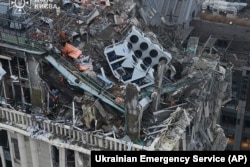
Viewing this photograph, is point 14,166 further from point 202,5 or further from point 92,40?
point 202,5

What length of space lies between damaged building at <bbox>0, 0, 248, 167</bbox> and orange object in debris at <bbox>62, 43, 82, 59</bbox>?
58 millimetres

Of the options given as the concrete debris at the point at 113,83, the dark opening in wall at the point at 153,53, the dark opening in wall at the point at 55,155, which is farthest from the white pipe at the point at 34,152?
the dark opening in wall at the point at 153,53

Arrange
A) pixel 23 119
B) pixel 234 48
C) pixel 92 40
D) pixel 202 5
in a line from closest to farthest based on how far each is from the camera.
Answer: pixel 23 119 → pixel 92 40 → pixel 234 48 → pixel 202 5

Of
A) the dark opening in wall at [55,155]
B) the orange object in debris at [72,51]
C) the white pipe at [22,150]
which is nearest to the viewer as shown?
the dark opening in wall at [55,155]

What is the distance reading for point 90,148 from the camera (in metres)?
25.8

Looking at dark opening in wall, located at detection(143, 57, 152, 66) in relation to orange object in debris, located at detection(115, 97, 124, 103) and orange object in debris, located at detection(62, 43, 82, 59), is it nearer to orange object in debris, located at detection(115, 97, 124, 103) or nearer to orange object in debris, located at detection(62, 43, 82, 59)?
orange object in debris, located at detection(62, 43, 82, 59)

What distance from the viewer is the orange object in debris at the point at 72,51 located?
94.9ft

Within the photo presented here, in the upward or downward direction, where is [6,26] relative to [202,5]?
upward

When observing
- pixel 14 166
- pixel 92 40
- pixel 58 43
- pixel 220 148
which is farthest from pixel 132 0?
pixel 14 166

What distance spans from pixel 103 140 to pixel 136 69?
5035 mm

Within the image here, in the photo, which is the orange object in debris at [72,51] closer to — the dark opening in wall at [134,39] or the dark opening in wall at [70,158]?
the dark opening in wall at [134,39]

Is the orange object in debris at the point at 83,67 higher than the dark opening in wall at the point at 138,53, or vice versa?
the dark opening in wall at the point at 138,53
